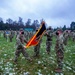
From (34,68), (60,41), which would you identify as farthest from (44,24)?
(34,68)

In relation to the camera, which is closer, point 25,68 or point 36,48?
point 25,68

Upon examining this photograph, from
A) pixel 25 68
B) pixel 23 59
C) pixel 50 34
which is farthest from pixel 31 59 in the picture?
pixel 50 34

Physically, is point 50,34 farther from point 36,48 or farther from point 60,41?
point 60,41

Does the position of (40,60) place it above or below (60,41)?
below

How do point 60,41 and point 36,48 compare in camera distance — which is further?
point 36,48

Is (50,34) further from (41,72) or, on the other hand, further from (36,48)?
(41,72)

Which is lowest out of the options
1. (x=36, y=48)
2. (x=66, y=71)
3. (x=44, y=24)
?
(x=66, y=71)

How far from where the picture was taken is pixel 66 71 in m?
19.9

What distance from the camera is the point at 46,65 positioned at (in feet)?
67.6

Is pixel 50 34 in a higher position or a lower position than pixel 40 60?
higher

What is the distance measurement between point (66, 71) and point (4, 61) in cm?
536

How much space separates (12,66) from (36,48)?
13.2 feet

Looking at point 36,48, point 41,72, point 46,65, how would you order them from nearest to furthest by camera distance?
point 41,72, point 46,65, point 36,48

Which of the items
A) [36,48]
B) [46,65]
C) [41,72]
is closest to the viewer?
[41,72]
